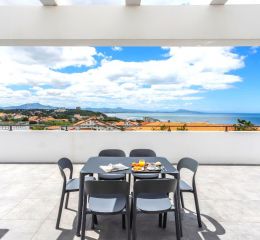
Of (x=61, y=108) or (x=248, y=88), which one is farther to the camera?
(x=248, y=88)

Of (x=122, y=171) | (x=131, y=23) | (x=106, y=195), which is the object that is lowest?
(x=106, y=195)

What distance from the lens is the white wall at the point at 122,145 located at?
5.80 m

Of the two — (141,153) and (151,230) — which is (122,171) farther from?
(141,153)

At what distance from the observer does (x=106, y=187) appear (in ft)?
6.97

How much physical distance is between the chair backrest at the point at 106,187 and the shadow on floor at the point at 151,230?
2.24 feet

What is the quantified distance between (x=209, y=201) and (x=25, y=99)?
7243 mm

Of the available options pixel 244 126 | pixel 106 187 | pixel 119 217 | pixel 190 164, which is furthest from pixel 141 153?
pixel 244 126

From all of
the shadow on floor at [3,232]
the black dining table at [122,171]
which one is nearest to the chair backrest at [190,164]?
the black dining table at [122,171]

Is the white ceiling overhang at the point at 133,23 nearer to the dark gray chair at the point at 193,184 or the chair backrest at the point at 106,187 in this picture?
the dark gray chair at the point at 193,184

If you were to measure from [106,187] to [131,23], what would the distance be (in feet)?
8.80

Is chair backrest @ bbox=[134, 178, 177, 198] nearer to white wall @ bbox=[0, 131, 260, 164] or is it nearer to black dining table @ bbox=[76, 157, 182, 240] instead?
black dining table @ bbox=[76, 157, 182, 240]

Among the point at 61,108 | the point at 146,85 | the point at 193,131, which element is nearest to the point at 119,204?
the point at 193,131

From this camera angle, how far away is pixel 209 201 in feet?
11.6

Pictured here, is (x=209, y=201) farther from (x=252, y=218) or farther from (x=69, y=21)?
(x=69, y=21)
